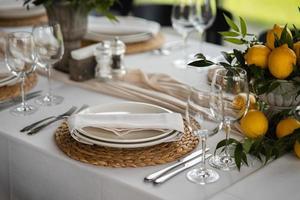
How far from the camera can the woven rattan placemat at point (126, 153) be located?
1372 mm

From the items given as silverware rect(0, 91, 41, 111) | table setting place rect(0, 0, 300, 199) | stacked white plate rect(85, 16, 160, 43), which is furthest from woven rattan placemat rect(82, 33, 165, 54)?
silverware rect(0, 91, 41, 111)

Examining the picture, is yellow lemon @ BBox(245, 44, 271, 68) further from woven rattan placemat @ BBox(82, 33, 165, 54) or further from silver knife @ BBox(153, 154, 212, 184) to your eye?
woven rattan placemat @ BBox(82, 33, 165, 54)

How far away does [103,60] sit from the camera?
1882 millimetres

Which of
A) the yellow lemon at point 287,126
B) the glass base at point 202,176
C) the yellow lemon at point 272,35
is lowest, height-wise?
the glass base at point 202,176

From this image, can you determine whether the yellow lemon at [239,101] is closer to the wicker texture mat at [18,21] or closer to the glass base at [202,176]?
the glass base at [202,176]

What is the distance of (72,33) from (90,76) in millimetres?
173

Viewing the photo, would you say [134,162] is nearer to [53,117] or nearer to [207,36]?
[53,117]

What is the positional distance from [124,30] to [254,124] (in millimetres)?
987

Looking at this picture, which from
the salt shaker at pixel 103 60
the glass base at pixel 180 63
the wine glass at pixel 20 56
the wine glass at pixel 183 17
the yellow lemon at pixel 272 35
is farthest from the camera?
the wine glass at pixel 183 17

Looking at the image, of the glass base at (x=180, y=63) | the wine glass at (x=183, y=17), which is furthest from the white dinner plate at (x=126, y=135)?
the wine glass at (x=183, y=17)

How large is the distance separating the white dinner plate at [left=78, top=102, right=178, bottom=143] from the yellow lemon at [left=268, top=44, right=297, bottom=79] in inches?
11.0

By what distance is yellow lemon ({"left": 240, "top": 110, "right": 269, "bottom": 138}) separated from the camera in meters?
1.43

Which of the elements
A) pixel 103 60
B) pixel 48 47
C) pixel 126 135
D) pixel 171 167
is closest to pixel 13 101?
pixel 48 47

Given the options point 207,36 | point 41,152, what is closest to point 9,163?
point 41,152
